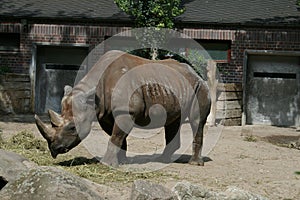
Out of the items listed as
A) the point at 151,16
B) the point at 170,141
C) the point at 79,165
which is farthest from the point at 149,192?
the point at 151,16

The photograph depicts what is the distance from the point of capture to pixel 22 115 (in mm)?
17016

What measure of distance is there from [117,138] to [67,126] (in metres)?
0.83

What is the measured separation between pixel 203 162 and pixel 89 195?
384cm

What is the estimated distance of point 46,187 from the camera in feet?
17.0

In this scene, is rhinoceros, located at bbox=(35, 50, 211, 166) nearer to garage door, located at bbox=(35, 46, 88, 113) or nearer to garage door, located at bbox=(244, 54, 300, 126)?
garage door, located at bbox=(244, 54, 300, 126)

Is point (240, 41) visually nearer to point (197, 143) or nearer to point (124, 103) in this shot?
point (197, 143)

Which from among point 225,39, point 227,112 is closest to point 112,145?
point 227,112

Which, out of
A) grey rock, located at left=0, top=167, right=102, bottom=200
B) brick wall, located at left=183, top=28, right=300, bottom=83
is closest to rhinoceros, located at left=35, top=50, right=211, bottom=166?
grey rock, located at left=0, top=167, right=102, bottom=200

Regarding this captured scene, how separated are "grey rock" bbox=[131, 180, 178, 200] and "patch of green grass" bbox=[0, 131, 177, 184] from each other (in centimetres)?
129

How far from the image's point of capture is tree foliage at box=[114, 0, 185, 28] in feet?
55.5

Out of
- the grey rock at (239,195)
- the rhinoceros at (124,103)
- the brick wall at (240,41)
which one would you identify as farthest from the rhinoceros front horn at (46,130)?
the brick wall at (240,41)

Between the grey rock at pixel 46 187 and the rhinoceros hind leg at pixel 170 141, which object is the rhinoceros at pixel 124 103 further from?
the grey rock at pixel 46 187

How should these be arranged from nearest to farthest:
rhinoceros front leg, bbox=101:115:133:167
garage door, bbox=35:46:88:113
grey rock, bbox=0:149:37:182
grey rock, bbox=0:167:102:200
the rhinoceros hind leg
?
grey rock, bbox=0:167:102:200, grey rock, bbox=0:149:37:182, rhinoceros front leg, bbox=101:115:133:167, the rhinoceros hind leg, garage door, bbox=35:46:88:113

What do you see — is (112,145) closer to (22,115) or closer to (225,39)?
(22,115)
